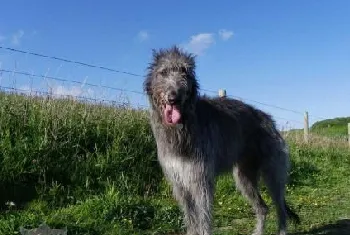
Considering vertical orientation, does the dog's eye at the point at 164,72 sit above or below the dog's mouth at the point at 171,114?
above

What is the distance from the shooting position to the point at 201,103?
5.77 m

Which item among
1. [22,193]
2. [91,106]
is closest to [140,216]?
[22,193]

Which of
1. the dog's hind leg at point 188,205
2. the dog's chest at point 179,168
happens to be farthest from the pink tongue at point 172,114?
the dog's hind leg at point 188,205

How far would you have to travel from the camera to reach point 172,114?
202 inches

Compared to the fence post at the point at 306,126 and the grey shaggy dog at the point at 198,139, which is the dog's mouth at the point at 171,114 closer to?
the grey shaggy dog at the point at 198,139

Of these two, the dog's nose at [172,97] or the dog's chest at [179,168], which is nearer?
the dog's nose at [172,97]

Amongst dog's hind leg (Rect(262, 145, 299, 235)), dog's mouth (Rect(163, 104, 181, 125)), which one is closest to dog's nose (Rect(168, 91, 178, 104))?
dog's mouth (Rect(163, 104, 181, 125))

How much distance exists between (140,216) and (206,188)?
1.47 metres

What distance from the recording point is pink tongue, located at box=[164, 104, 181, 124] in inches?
201

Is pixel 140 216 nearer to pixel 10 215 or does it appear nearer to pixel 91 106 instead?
pixel 10 215

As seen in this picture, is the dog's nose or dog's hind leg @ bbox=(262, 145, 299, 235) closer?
the dog's nose

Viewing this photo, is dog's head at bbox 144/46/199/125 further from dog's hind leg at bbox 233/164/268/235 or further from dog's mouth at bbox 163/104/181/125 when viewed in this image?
dog's hind leg at bbox 233/164/268/235

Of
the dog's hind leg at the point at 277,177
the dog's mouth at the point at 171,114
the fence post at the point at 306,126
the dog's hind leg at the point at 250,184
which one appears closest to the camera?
the dog's mouth at the point at 171,114

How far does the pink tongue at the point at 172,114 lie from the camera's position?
5.10m
